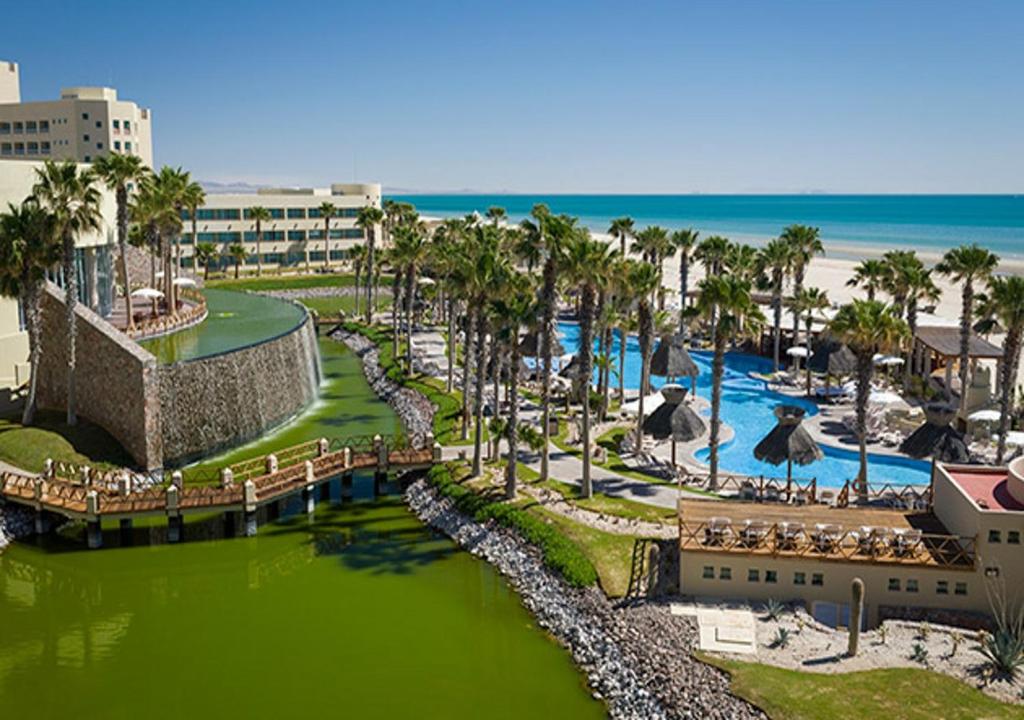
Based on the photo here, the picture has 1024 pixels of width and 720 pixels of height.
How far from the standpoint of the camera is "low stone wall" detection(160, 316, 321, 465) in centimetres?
4497

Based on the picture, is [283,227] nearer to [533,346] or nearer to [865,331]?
[533,346]

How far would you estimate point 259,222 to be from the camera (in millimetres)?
120062

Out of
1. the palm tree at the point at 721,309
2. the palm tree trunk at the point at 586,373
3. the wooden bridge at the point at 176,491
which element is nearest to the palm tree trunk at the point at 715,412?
the palm tree at the point at 721,309

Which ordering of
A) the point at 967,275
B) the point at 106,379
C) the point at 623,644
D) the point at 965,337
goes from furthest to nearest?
the point at 967,275, the point at 965,337, the point at 106,379, the point at 623,644

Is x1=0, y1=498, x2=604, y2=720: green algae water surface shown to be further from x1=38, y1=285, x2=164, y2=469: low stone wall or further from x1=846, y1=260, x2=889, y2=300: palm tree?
x1=846, y1=260, x2=889, y2=300: palm tree

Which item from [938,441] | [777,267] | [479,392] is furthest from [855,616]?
[777,267]

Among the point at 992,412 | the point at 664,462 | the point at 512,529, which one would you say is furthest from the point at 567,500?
the point at 992,412

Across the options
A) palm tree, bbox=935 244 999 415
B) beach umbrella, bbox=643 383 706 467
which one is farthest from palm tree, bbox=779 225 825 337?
beach umbrella, bbox=643 383 706 467

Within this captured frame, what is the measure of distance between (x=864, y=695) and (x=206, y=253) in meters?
103

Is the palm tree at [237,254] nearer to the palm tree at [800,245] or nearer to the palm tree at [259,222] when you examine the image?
the palm tree at [259,222]

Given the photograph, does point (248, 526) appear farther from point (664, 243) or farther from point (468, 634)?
point (664, 243)

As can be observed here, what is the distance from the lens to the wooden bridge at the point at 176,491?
3734 cm

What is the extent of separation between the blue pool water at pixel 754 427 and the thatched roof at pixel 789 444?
4754mm

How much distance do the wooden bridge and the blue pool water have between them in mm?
19341
